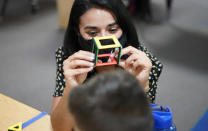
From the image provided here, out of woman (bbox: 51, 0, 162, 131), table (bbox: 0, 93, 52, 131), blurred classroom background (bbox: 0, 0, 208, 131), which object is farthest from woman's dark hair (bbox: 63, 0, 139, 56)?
blurred classroom background (bbox: 0, 0, 208, 131)

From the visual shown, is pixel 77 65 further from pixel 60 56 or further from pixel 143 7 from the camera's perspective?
pixel 143 7

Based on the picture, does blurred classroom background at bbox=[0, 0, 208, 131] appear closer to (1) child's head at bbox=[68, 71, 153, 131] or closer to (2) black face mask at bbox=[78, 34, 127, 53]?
(2) black face mask at bbox=[78, 34, 127, 53]

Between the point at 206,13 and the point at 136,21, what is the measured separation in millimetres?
1291

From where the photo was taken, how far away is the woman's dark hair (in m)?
1.24

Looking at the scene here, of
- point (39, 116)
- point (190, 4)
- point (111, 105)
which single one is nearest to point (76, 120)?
point (111, 105)

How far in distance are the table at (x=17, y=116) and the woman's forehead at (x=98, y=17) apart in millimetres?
519

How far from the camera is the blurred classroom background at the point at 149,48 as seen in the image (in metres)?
2.48

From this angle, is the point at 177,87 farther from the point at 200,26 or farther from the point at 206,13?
the point at 206,13

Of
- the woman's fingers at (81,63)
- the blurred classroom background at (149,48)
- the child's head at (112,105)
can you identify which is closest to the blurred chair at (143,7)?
the blurred classroom background at (149,48)

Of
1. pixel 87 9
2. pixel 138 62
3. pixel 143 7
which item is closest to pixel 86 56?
pixel 138 62

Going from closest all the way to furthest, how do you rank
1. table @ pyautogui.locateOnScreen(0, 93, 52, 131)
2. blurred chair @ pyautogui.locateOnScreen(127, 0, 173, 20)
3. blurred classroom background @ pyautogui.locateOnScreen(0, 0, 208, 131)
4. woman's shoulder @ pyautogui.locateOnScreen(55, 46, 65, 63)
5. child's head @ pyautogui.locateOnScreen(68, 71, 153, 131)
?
child's head @ pyautogui.locateOnScreen(68, 71, 153, 131)
table @ pyautogui.locateOnScreen(0, 93, 52, 131)
woman's shoulder @ pyautogui.locateOnScreen(55, 46, 65, 63)
blurred classroom background @ pyautogui.locateOnScreen(0, 0, 208, 131)
blurred chair @ pyautogui.locateOnScreen(127, 0, 173, 20)

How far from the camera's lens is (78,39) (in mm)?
1346

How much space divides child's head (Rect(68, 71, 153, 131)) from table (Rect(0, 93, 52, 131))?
27.3 inches

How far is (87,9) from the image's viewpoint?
4.09 ft
